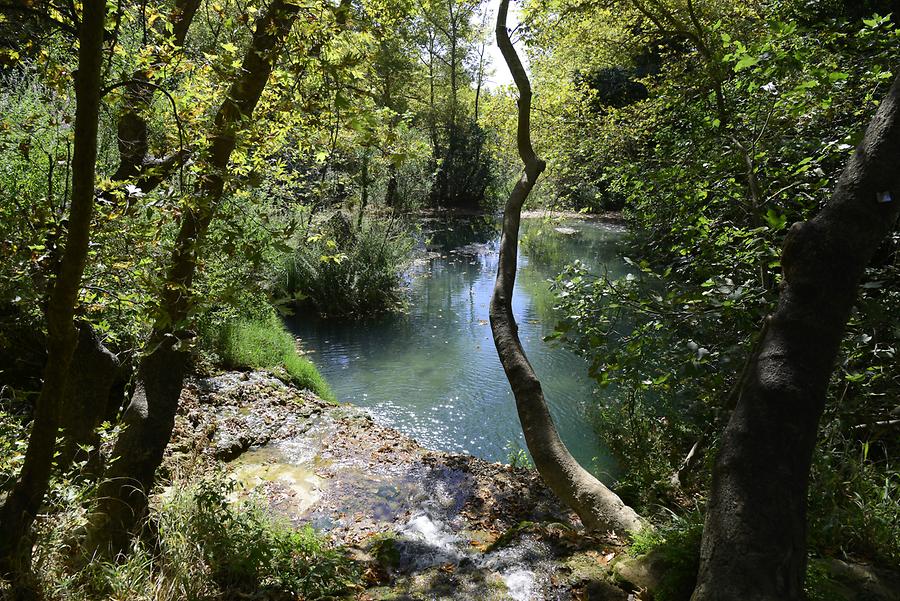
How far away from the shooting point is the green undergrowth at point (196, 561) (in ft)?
8.02

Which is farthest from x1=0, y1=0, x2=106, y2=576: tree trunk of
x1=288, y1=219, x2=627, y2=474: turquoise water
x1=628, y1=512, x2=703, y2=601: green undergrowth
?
x1=288, y1=219, x2=627, y2=474: turquoise water

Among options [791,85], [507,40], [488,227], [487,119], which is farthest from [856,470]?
[488,227]

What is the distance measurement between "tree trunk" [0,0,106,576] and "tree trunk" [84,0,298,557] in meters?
0.64

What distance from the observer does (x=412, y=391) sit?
28.3 ft

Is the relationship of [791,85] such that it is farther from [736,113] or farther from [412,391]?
[412,391]

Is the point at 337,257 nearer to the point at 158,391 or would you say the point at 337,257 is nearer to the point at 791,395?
the point at 158,391

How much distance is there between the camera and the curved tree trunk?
3.43 m

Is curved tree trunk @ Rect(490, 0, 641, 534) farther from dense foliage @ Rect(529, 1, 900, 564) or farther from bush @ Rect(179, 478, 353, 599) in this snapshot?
bush @ Rect(179, 478, 353, 599)

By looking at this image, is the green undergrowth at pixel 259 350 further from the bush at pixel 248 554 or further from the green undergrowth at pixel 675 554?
the green undergrowth at pixel 675 554

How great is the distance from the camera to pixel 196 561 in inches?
109

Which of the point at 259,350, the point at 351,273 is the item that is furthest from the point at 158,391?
the point at 351,273

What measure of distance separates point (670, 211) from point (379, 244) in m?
7.89

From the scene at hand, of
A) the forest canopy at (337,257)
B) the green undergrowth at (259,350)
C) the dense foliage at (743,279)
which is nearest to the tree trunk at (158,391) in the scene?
the forest canopy at (337,257)

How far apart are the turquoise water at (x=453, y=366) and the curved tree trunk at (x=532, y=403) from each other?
0.43 m
